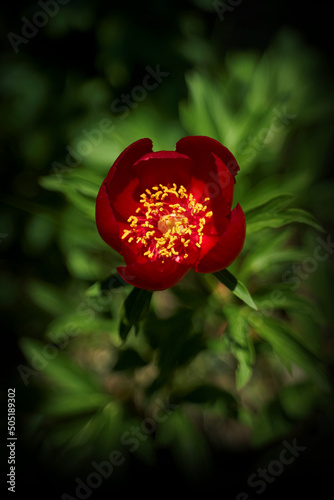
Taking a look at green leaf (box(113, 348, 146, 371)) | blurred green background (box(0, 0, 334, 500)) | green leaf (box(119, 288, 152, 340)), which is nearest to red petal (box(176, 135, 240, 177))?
blurred green background (box(0, 0, 334, 500))

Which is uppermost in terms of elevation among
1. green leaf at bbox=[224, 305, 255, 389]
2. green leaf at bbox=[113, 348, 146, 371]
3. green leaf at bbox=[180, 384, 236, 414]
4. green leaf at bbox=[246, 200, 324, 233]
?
green leaf at bbox=[246, 200, 324, 233]

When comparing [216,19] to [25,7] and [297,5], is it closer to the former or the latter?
[297,5]

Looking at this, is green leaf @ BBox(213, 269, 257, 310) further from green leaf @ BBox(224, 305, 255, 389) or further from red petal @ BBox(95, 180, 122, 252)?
red petal @ BBox(95, 180, 122, 252)

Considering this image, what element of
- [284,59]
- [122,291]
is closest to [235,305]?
[122,291]

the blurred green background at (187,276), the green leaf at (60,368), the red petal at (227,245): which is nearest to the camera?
the red petal at (227,245)

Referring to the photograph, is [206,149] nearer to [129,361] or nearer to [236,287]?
[236,287]

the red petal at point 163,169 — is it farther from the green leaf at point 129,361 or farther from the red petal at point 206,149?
the green leaf at point 129,361

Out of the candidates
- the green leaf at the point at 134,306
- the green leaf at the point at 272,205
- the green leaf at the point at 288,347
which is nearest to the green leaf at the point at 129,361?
the green leaf at the point at 134,306
